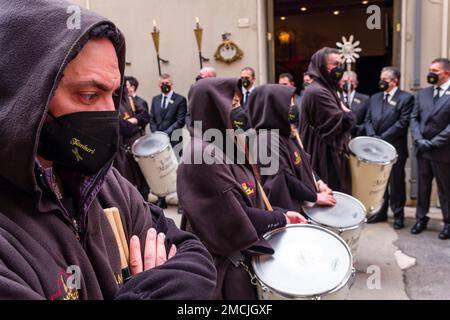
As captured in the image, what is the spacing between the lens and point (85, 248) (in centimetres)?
117

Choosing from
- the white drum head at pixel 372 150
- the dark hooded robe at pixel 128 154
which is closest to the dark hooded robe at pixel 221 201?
the white drum head at pixel 372 150

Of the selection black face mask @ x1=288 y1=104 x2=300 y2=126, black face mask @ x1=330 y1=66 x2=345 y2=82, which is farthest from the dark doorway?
black face mask @ x1=288 y1=104 x2=300 y2=126

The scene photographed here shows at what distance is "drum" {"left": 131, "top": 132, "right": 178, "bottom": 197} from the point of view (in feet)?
18.1

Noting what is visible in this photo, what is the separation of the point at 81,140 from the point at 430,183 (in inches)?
218

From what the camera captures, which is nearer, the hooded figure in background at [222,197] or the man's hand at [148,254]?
the man's hand at [148,254]

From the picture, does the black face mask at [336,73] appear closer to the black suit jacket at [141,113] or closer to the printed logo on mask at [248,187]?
the printed logo on mask at [248,187]

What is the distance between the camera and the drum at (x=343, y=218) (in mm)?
3010

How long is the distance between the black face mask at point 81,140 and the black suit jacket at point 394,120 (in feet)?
17.0

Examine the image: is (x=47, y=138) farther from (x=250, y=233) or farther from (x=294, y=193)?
(x=294, y=193)

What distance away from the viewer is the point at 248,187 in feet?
8.56

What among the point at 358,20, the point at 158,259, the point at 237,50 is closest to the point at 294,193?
the point at 158,259

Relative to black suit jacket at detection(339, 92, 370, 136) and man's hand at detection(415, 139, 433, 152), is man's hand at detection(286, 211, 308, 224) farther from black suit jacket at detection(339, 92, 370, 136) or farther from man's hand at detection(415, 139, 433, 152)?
black suit jacket at detection(339, 92, 370, 136)

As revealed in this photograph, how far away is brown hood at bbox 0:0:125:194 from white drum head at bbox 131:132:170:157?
173 inches

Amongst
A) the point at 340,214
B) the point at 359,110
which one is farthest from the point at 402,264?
the point at 359,110
